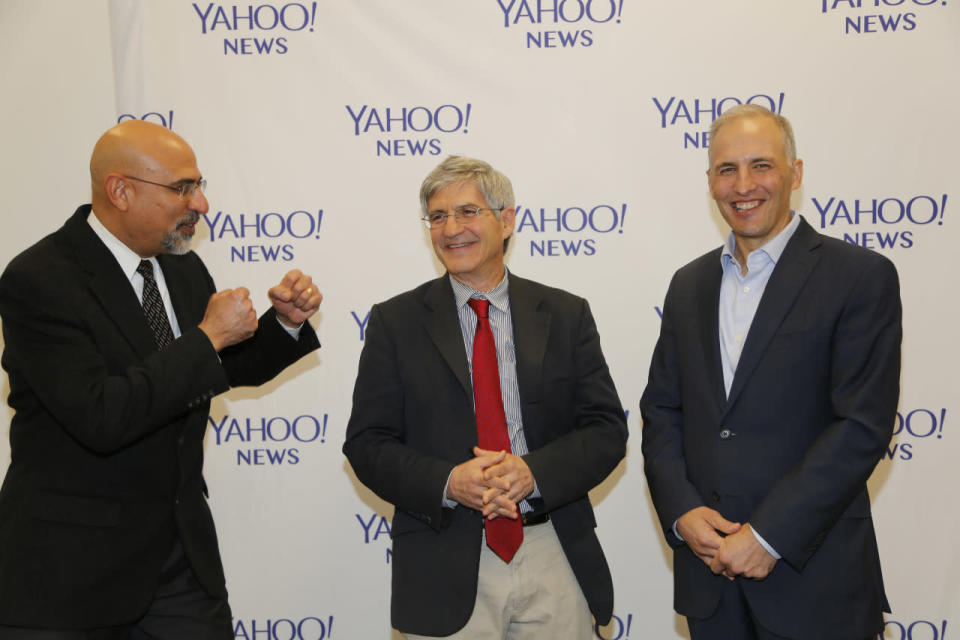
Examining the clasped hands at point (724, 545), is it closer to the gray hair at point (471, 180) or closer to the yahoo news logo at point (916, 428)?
the gray hair at point (471, 180)

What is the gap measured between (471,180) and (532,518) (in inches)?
39.6

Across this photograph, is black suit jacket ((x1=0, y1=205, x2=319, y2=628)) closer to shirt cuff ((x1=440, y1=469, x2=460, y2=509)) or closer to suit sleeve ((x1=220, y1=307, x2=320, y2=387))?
suit sleeve ((x1=220, y1=307, x2=320, y2=387))

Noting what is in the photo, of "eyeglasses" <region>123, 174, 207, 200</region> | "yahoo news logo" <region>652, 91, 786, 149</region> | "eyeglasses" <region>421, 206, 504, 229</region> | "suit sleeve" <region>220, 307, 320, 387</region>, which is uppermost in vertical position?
"yahoo news logo" <region>652, 91, 786, 149</region>

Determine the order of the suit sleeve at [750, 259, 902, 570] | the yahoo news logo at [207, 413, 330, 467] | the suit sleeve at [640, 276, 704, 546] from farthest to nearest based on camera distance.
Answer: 1. the yahoo news logo at [207, 413, 330, 467]
2. the suit sleeve at [640, 276, 704, 546]
3. the suit sleeve at [750, 259, 902, 570]

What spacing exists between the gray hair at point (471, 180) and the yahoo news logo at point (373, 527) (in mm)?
1652

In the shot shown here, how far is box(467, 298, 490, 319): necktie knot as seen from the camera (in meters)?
2.52

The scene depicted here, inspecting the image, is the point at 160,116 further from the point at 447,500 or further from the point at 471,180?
the point at 447,500

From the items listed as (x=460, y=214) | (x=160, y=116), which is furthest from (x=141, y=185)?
(x=160, y=116)

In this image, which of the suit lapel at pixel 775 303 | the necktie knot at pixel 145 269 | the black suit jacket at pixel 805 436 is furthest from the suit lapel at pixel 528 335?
the necktie knot at pixel 145 269

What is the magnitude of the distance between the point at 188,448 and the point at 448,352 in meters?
0.78

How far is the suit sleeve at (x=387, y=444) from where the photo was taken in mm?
A: 2314

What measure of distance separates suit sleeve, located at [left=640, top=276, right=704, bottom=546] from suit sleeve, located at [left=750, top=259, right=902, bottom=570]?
24 centimetres

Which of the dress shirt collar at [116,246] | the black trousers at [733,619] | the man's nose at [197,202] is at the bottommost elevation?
the black trousers at [733,619]

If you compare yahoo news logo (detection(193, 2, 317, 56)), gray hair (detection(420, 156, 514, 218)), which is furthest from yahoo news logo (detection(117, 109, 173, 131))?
gray hair (detection(420, 156, 514, 218))
